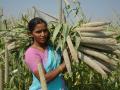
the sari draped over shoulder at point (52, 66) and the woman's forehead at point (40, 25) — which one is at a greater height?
the woman's forehead at point (40, 25)

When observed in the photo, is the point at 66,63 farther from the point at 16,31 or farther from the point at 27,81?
the point at 27,81

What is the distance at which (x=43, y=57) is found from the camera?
9.13 ft

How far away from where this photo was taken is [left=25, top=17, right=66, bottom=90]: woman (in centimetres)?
272

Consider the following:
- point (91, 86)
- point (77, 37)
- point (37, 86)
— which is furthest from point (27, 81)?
point (77, 37)

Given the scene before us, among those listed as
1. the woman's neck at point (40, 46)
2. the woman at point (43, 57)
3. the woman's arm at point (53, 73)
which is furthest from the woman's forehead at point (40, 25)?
the woman's arm at point (53, 73)

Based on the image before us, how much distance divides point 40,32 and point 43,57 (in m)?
0.19

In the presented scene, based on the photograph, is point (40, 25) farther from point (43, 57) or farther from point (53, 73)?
point (53, 73)

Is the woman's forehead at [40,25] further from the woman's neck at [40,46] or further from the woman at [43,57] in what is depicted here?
the woman's neck at [40,46]

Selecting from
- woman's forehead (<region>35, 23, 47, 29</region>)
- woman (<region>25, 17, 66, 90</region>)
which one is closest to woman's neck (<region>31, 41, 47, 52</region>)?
woman (<region>25, 17, 66, 90</region>)

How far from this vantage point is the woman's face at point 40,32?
2754 millimetres

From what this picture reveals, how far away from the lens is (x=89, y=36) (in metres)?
2.78

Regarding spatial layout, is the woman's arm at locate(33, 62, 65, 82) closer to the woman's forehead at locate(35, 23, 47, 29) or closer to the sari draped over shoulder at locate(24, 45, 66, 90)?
the sari draped over shoulder at locate(24, 45, 66, 90)

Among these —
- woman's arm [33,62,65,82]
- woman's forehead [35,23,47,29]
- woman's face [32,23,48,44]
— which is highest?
woman's forehead [35,23,47,29]

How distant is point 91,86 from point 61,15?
1.34m
